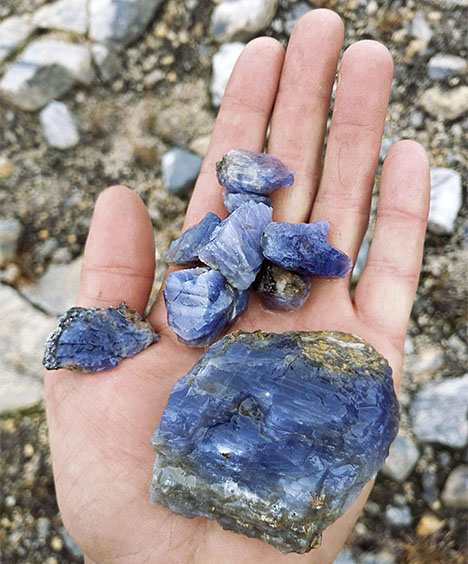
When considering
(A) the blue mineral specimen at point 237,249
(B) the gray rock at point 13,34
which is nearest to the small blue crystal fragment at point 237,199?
(A) the blue mineral specimen at point 237,249

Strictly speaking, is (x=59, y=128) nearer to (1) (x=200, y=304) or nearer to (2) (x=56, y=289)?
(2) (x=56, y=289)

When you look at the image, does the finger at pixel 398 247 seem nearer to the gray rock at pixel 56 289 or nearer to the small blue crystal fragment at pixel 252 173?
the small blue crystal fragment at pixel 252 173

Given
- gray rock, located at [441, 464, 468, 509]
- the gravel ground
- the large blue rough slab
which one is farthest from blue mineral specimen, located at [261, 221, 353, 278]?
gray rock, located at [441, 464, 468, 509]

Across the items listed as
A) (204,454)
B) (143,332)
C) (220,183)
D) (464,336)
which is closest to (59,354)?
(143,332)

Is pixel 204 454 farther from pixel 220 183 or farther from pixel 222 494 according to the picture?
pixel 220 183

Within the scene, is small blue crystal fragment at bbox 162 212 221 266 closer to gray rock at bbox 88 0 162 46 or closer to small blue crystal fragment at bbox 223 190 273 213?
small blue crystal fragment at bbox 223 190 273 213
